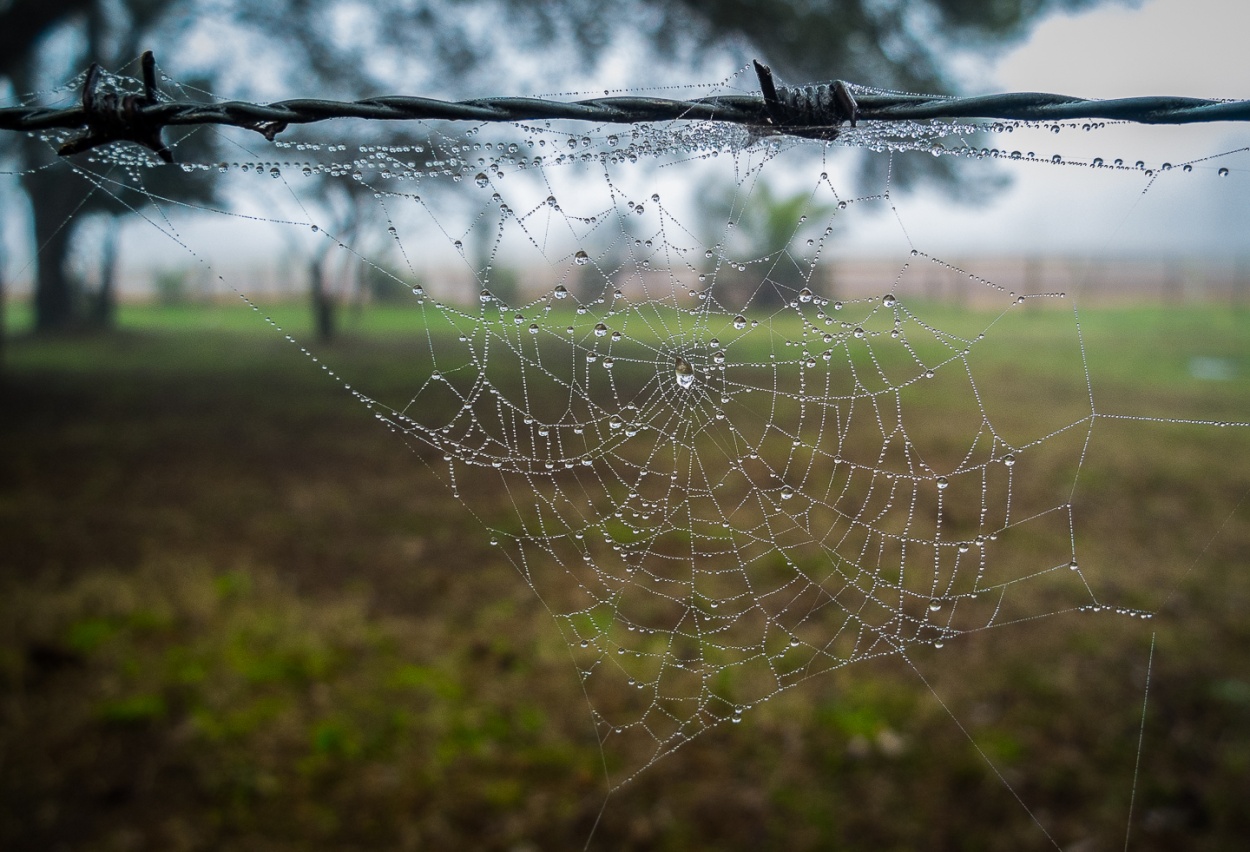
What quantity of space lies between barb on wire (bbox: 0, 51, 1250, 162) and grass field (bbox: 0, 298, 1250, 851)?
8.39 feet

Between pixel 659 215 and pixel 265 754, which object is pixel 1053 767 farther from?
pixel 265 754

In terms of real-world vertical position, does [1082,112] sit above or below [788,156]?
below

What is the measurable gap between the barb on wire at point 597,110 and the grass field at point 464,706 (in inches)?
101

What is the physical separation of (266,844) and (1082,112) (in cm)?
343

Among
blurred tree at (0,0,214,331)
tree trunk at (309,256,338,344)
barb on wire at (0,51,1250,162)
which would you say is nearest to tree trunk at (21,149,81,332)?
blurred tree at (0,0,214,331)

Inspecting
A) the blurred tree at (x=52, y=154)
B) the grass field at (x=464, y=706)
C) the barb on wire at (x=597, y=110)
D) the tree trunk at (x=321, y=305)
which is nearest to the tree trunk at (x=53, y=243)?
the blurred tree at (x=52, y=154)

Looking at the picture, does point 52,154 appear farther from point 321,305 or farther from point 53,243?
point 321,305

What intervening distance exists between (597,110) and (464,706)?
117 inches

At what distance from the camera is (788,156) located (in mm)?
7836

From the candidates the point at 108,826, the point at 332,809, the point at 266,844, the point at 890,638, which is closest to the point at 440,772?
the point at 332,809

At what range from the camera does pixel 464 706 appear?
3617 millimetres

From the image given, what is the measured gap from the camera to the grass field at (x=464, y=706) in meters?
2.96

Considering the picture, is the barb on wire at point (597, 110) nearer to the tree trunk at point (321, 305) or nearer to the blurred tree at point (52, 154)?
the blurred tree at point (52, 154)

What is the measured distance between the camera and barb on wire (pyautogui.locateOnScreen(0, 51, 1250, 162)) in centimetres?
148
